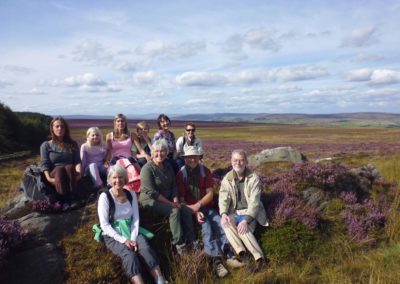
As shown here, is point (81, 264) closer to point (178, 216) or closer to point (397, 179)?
point (178, 216)

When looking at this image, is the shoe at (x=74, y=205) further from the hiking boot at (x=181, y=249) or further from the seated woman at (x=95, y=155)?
the hiking boot at (x=181, y=249)

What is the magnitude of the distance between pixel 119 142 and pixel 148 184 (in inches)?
79.6

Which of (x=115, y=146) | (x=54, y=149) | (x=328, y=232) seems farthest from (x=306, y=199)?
(x=54, y=149)

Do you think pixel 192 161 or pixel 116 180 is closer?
pixel 116 180

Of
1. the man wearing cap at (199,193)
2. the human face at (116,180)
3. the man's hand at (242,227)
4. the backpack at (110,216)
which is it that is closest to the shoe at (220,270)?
the man wearing cap at (199,193)

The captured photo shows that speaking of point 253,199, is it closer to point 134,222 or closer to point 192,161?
point 192,161

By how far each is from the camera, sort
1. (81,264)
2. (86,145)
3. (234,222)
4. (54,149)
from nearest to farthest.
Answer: (81,264), (234,222), (54,149), (86,145)

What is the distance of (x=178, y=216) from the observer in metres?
6.51

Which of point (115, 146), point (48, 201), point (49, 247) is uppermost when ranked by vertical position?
point (115, 146)

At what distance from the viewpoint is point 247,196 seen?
7.05 m

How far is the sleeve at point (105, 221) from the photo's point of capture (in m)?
5.73

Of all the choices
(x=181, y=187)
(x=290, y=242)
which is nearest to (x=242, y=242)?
(x=290, y=242)

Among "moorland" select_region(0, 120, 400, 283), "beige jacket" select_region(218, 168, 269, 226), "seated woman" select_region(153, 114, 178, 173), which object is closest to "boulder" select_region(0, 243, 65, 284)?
"moorland" select_region(0, 120, 400, 283)

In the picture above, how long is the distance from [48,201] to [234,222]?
3.74m
